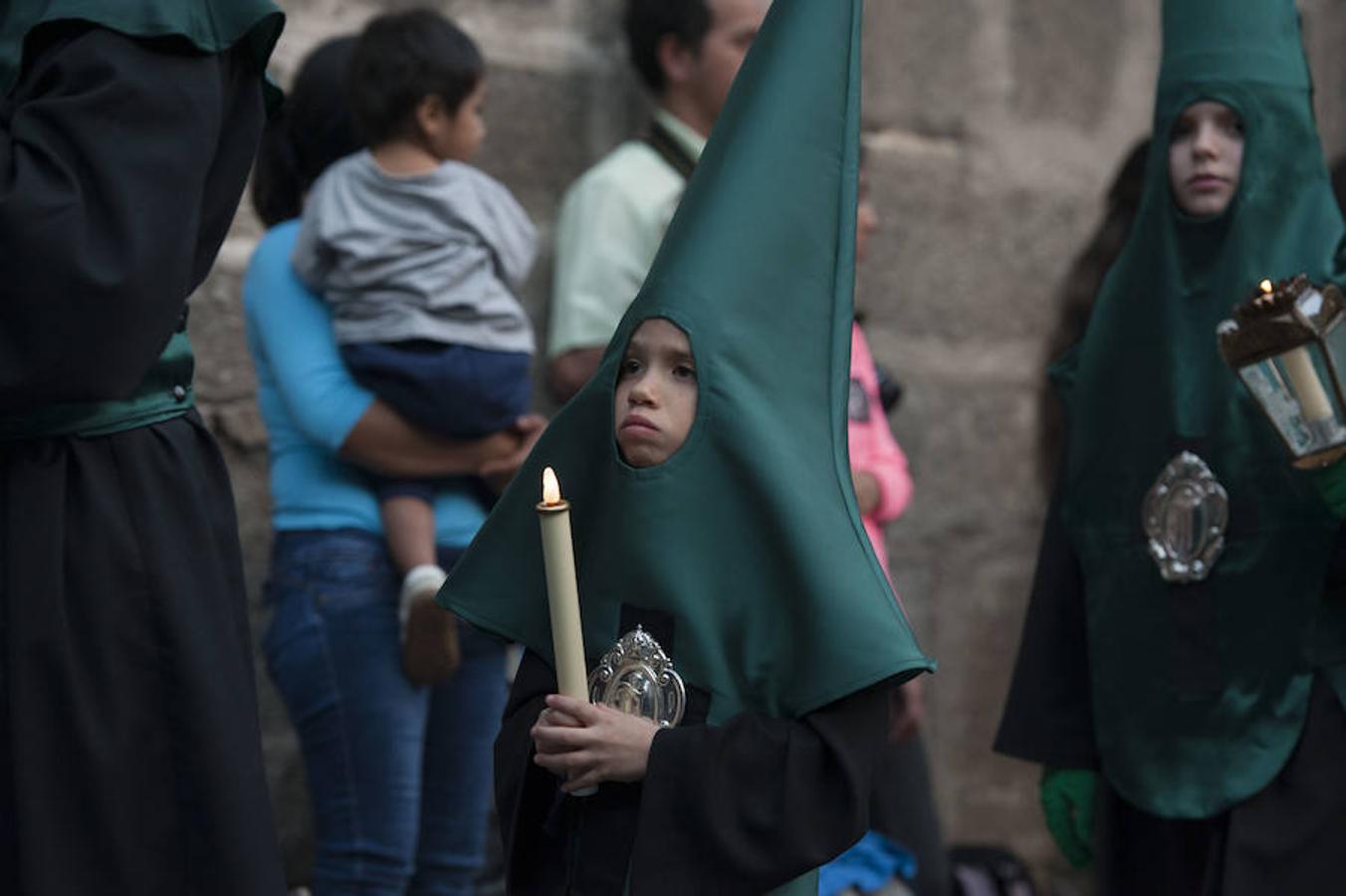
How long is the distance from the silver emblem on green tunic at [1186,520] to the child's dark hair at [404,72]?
4.36ft

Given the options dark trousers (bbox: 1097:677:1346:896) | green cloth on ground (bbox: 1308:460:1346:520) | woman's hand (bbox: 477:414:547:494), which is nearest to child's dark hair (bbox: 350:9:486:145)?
woman's hand (bbox: 477:414:547:494)

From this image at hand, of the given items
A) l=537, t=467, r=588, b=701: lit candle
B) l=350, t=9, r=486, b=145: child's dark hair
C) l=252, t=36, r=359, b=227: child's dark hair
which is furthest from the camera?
l=252, t=36, r=359, b=227: child's dark hair

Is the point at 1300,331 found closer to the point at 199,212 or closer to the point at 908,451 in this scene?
the point at 199,212

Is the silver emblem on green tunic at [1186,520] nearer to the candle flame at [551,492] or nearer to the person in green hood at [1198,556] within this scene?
the person in green hood at [1198,556]

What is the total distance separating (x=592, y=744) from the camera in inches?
104

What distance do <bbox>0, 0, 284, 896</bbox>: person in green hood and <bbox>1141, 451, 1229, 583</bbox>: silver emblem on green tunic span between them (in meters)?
1.42

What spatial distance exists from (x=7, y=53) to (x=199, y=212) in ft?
0.91

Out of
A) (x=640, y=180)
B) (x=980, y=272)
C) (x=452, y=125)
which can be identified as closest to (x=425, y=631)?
(x=452, y=125)

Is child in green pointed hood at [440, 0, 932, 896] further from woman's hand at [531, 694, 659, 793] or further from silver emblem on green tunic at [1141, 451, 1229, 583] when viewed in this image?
silver emblem on green tunic at [1141, 451, 1229, 583]

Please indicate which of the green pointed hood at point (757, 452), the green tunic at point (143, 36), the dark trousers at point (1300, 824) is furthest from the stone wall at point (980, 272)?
the green tunic at point (143, 36)

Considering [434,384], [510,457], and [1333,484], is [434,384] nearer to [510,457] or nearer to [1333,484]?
[510,457]

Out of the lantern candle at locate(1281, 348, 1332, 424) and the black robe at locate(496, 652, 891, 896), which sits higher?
the lantern candle at locate(1281, 348, 1332, 424)

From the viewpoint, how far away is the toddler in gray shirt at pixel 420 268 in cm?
368

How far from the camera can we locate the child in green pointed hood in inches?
105
